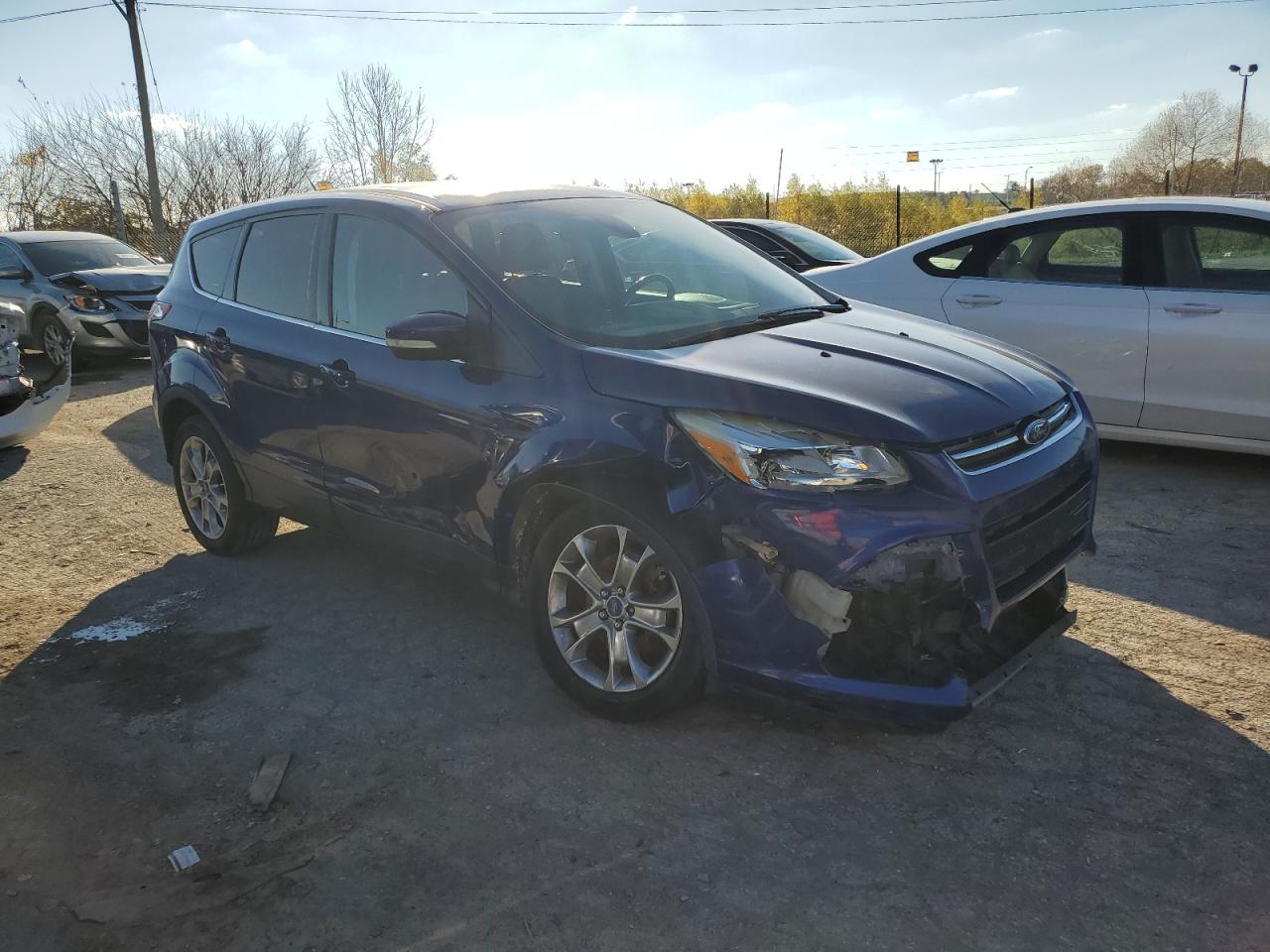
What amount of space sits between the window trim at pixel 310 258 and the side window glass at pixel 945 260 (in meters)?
3.87

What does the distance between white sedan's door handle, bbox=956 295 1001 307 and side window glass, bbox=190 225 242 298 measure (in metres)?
4.17

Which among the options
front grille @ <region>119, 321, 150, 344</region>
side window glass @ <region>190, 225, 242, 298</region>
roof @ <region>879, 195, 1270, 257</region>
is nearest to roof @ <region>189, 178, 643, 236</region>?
side window glass @ <region>190, 225, 242, 298</region>

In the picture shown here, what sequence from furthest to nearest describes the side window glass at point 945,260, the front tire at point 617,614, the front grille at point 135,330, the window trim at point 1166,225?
the front grille at point 135,330 < the side window glass at point 945,260 < the window trim at point 1166,225 < the front tire at point 617,614

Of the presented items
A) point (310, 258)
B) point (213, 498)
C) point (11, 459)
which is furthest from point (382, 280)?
point (11, 459)

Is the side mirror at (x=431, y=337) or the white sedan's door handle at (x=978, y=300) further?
the white sedan's door handle at (x=978, y=300)

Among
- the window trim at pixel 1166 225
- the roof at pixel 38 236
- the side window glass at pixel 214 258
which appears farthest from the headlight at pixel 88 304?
the window trim at pixel 1166 225

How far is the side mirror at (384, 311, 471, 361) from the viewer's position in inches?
139

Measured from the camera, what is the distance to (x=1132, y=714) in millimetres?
3342

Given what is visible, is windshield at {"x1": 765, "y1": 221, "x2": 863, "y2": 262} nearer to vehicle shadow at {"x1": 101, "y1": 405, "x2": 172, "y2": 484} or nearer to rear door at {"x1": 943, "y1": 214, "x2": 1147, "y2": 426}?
rear door at {"x1": 943, "y1": 214, "x2": 1147, "y2": 426}

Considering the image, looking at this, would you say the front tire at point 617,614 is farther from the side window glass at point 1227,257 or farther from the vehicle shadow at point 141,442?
the vehicle shadow at point 141,442

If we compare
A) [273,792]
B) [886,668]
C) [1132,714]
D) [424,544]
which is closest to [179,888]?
[273,792]

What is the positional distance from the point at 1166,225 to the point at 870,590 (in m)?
4.20

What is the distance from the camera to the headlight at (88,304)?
461 inches

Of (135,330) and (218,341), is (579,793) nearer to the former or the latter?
(218,341)
